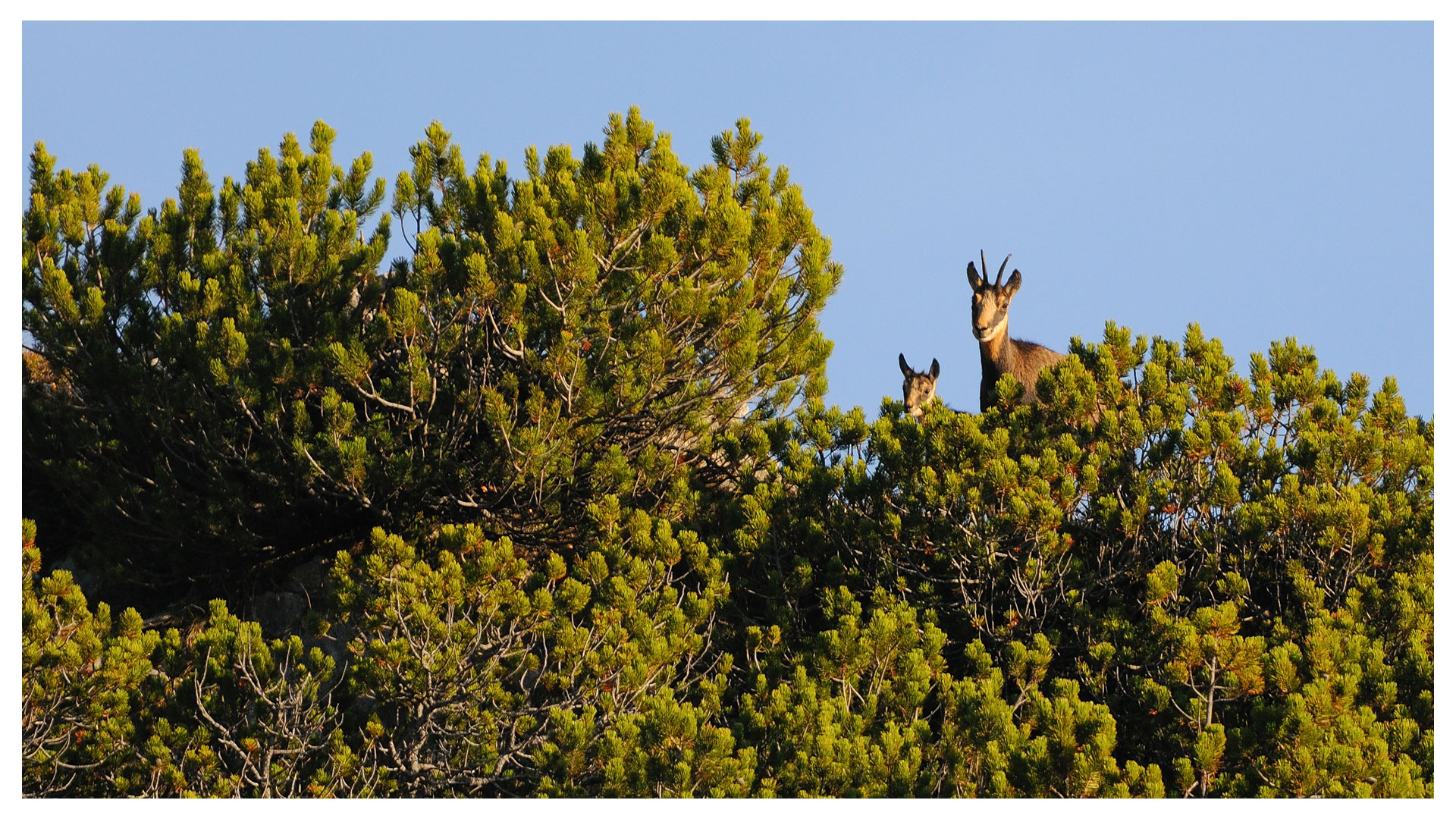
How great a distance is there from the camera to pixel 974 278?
1398 centimetres

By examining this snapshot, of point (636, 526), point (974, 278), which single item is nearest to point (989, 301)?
point (974, 278)

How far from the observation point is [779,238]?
1244cm

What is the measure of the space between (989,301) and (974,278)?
33cm

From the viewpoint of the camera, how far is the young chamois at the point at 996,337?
45.0 ft

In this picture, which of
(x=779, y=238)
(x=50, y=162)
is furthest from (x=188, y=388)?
(x=779, y=238)

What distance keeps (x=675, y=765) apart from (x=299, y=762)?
3175 mm

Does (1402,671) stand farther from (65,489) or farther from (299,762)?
(65,489)

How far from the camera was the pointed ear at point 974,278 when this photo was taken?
13891mm

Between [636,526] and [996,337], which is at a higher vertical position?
[996,337]

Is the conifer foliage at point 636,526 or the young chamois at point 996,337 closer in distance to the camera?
the conifer foliage at point 636,526

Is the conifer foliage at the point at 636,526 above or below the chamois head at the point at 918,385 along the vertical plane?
below

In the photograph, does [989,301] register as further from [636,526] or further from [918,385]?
[636,526]

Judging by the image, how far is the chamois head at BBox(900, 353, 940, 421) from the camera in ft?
47.1

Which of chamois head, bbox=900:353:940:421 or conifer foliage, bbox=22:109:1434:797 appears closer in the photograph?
conifer foliage, bbox=22:109:1434:797
